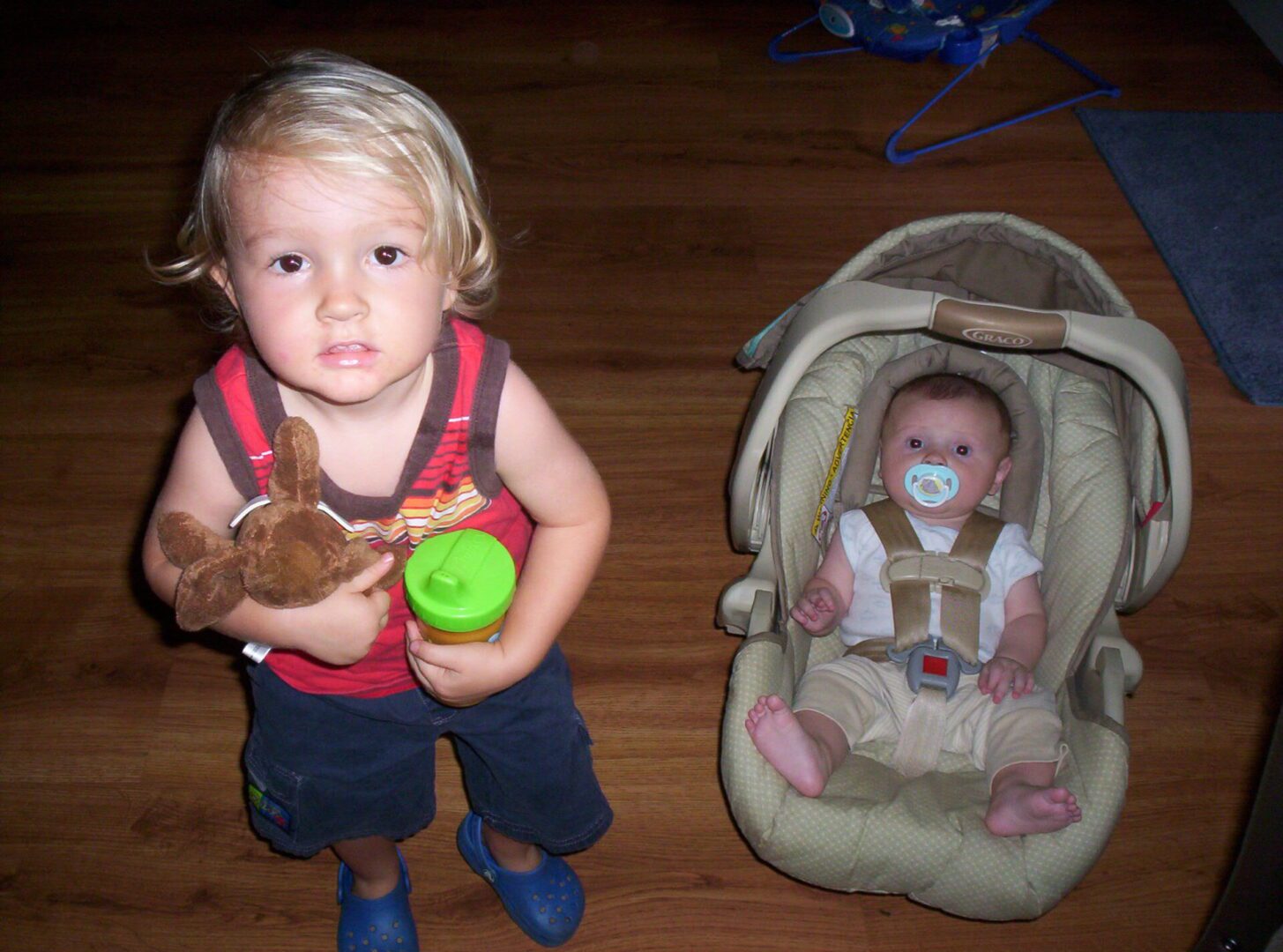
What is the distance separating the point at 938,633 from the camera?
1.26 meters

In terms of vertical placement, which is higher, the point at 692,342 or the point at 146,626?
the point at 692,342

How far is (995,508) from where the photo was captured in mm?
1408

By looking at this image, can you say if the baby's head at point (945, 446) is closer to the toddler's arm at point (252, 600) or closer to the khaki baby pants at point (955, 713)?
the khaki baby pants at point (955, 713)

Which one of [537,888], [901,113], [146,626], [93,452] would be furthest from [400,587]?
[901,113]

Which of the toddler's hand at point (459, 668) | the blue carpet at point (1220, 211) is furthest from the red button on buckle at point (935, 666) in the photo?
the blue carpet at point (1220, 211)

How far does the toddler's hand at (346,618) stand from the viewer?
79 centimetres

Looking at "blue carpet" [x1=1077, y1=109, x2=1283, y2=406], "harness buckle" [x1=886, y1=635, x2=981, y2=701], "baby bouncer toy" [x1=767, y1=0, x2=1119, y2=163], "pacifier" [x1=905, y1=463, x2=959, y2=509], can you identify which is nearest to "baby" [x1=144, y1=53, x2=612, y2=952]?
"harness buckle" [x1=886, y1=635, x2=981, y2=701]

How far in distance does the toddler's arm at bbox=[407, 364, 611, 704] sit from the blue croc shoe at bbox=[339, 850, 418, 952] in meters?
0.46

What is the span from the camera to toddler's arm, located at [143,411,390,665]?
0.79m

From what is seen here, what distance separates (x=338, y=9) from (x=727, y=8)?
98cm

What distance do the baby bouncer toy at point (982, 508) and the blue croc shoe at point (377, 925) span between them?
16.5 inches

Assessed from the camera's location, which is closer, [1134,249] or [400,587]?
[400,587]

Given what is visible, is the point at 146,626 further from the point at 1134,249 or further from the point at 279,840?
the point at 1134,249

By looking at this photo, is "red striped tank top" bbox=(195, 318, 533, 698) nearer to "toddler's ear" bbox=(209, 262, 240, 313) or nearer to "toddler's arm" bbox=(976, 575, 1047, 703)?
"toddler's ear" bbox=(209, 262, 240, 313)
